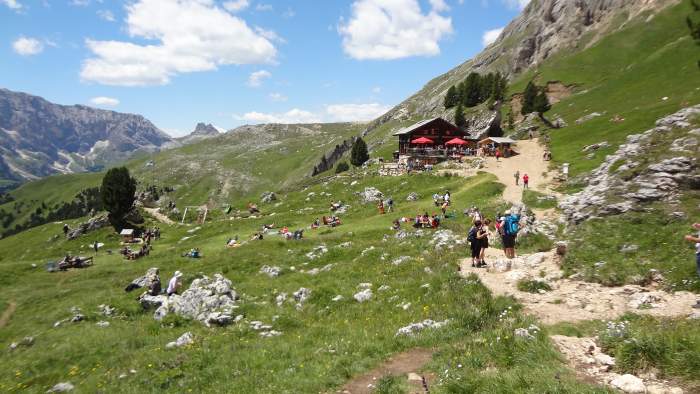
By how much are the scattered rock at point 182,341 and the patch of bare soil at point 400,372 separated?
10.0m

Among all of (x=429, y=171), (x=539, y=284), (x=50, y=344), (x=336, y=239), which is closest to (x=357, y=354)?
(x=539, y=284)

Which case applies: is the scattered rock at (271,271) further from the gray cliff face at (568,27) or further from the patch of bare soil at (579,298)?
the gray cliff face at (568,27)

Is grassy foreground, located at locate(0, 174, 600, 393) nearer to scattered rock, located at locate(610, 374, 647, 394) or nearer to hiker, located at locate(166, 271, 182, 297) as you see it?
scattered rock, located at locate(610, 374, 647, 394)

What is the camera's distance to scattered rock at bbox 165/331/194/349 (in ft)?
63.0

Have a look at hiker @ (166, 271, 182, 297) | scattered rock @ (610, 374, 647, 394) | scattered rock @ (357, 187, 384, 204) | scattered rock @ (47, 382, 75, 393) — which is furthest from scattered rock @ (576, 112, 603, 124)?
scattered rock @ (47, 382, 75, 393)

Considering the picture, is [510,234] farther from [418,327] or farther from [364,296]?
[418,327]

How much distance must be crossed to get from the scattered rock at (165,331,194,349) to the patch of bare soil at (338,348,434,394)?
32.9 feet

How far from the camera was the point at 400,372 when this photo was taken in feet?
41.8

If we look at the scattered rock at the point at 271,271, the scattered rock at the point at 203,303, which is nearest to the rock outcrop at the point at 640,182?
the scattered rock at the point at 271,271

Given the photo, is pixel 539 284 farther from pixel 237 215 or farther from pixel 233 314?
pixel 237 215

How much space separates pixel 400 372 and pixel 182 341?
38.9ft

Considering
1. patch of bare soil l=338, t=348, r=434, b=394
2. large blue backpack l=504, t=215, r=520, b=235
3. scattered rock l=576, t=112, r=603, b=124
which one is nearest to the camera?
patch of bare soil l=338, t=348, r=434, b=394

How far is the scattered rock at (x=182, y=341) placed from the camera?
63.0ft

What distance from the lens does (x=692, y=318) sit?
38.7 feet
